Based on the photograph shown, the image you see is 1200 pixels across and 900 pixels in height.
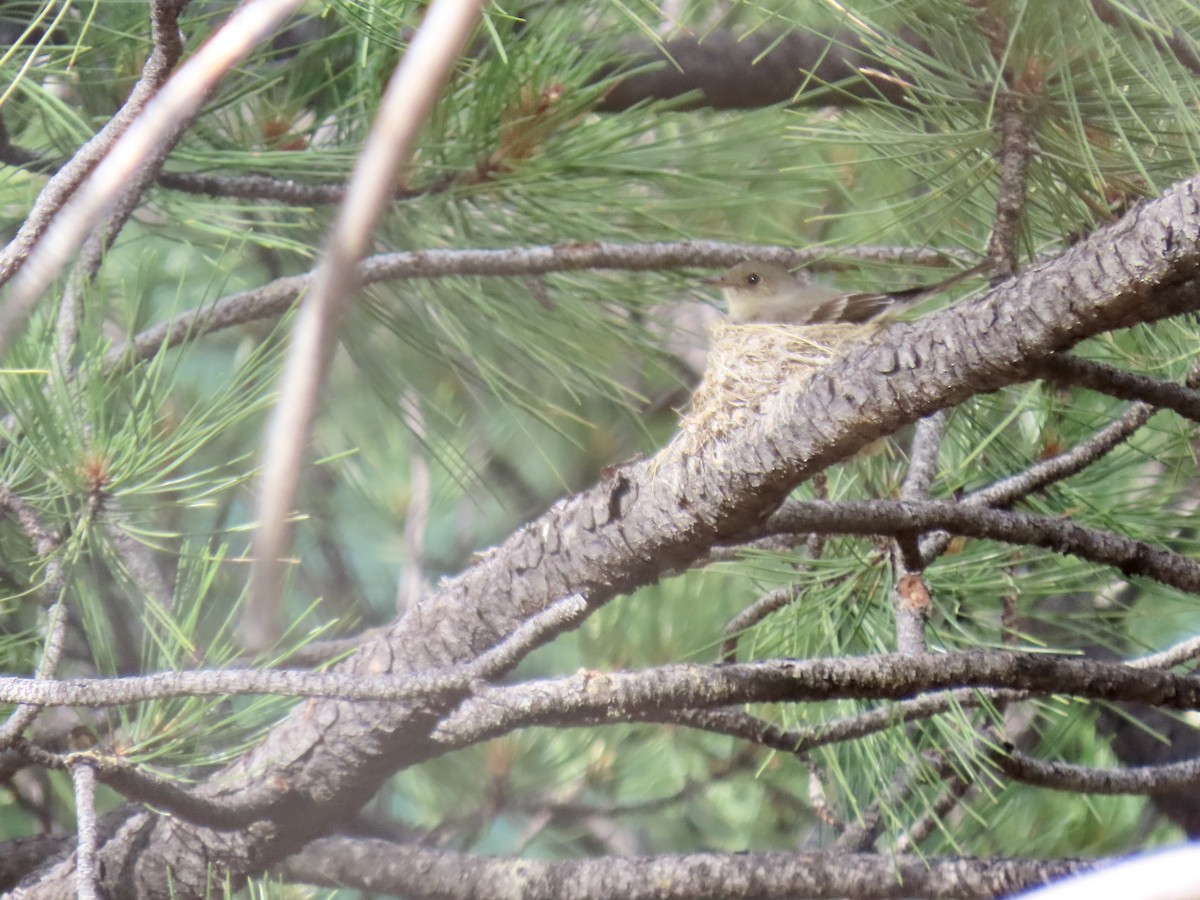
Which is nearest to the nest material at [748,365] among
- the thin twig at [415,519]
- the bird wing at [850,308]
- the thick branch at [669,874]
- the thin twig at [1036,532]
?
the bird wing at [850,308]

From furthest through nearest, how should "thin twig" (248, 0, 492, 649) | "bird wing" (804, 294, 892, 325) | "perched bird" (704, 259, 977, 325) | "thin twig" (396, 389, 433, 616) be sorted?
"thin twig" (396, 389, 433, 616) → "perched bird" (704, 259, 977, 325) → "bird wing" (804, 294, 892, 325) → "thin twig" (248, 0, 492, 649)

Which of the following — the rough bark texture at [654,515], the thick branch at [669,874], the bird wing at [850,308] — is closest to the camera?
the rough bark texture at [654,515]

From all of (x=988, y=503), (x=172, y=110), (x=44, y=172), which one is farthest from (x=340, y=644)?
(x=172, y=110)

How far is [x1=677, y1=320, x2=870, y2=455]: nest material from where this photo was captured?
49.0 inches

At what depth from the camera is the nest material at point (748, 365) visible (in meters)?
1.24

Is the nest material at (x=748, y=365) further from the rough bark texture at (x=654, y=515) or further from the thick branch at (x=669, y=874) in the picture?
the thick branch at (x=669, y=874)

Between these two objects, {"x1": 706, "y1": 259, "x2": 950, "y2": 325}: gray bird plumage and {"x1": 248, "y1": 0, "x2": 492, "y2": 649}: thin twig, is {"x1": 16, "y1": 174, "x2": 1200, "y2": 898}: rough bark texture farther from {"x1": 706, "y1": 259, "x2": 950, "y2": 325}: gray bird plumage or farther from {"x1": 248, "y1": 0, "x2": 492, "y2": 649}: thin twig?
{"x1": 706, "y1": 259, "x2": 950, "y2": 325}: gray bird plumage

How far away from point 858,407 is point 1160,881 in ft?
1.89

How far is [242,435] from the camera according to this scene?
10.2 feet

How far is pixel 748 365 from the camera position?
65.4 inches

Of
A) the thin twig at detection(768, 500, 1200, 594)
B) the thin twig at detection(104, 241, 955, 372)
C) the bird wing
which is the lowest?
the thin twig at detection(768, 500, 1200, 594)

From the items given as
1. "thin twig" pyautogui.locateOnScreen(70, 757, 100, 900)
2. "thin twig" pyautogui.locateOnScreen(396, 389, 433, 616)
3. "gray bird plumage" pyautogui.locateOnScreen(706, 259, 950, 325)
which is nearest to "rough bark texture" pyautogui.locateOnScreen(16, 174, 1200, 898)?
"thin twig" pyautogui.locateOnScreen(70, 757, 100, 900)

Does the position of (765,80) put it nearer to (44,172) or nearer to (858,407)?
(44,172)

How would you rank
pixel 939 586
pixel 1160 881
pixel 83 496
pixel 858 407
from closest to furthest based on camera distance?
1. pixel 1160 881
2. pixel 858 407
3. pixel 83 496
4. pixel 939 586
